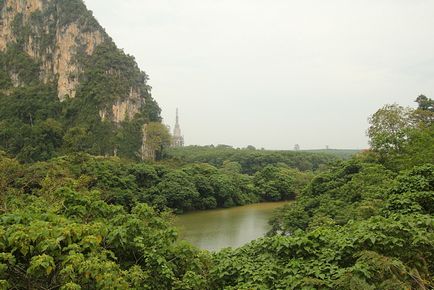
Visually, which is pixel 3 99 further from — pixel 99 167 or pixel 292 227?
pixel 292 227

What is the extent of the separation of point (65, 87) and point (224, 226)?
34.2 metres

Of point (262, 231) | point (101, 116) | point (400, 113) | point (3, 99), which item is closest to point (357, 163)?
point (400, 113)

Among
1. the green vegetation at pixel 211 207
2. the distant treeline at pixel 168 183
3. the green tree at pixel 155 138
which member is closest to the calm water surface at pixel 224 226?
the distant treeline at pixel 168 183

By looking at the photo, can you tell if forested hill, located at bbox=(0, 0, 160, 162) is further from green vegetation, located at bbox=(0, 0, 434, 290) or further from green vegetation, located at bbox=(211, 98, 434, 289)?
green vegetation, located at bbox=(211, 98, 434, 289)

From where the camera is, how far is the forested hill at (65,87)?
3878 centimetres

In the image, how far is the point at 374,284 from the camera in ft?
14.1

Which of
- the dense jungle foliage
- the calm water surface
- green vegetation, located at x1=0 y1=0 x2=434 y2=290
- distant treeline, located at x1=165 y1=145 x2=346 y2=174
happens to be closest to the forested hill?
green vegetation, located at x1=0 y1=0 x2=434 y2=290

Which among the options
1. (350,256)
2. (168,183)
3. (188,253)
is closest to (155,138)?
(168,183)

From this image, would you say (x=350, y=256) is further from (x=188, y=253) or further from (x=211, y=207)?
(x=211, y=207)

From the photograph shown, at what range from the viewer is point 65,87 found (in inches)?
1889

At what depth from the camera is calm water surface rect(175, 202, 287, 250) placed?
16.9 metres

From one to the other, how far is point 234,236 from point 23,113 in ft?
115

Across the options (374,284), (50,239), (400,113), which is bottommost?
(374,284)

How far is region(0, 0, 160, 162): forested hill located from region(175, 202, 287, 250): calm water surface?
51.7ft
